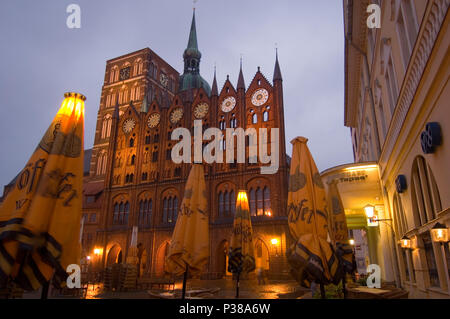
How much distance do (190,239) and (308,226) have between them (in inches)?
127

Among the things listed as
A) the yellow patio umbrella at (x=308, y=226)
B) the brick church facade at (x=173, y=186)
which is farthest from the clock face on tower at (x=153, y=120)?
the yellow patio umbrella at (x=308, y=226)

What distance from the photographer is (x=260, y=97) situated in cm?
3169

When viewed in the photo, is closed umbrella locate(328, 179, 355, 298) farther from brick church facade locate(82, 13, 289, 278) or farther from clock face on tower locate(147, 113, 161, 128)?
clock face on tower locate(147, 113, 161, 128)

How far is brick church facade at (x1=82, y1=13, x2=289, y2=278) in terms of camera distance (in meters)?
27.9

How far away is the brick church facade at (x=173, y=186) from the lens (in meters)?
27.9

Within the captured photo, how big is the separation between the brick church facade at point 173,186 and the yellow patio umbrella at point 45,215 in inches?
940

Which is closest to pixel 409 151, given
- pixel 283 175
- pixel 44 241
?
pixel 44 241

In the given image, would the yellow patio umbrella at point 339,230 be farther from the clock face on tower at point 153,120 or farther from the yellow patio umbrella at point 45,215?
the clock face on tower at point 153,120

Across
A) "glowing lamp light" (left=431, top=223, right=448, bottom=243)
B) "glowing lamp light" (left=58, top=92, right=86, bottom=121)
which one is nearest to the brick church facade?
"glowing lamp light" (left=431, top=223, right=448, bottom=243)

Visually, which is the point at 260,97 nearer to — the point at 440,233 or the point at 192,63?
the point at 440,233

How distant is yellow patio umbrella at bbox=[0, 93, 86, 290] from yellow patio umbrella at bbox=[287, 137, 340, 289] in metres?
3.60
